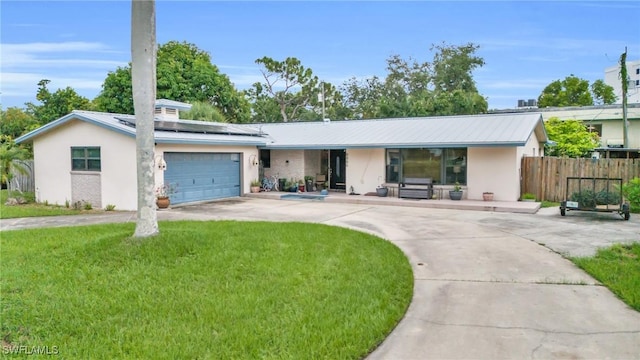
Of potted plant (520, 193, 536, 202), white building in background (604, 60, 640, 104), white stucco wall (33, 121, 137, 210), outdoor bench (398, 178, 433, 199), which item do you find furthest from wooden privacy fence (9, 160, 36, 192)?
white building in background (604, 60, 640, 104)

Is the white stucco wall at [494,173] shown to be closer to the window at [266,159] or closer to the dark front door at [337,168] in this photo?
the dark front door at [337,168]

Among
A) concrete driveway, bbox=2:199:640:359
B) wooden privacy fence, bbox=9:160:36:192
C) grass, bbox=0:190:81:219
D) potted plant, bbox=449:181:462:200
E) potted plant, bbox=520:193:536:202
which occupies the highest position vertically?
wooden privacy fence, bbox=9:160:36:192

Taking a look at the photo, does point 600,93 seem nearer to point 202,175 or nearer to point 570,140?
point 570,140

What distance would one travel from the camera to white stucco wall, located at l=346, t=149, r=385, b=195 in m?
17.7

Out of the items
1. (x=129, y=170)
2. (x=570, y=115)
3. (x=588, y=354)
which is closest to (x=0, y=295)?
(x=588, y=354)

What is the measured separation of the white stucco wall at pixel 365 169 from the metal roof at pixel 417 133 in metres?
0.61

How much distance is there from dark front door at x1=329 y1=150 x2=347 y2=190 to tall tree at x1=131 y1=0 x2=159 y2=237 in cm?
1359

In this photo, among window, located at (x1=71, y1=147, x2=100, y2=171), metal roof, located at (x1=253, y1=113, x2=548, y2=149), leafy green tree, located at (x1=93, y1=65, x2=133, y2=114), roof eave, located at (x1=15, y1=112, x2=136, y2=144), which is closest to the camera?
roof eave, located at (x1=15, y1=112, x2=136, y2=144)

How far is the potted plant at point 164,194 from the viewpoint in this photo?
1388cm

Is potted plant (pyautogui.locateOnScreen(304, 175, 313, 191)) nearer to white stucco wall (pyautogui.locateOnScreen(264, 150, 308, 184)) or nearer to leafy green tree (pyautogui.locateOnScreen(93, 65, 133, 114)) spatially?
white stucco wall (pyautogui.locateOnScreen(264, 150, 308, 184))

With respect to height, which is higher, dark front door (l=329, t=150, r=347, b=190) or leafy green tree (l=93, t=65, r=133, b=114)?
leafy green tree (l=93, t=65, r=133, b=114)

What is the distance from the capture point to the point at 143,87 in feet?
23.6

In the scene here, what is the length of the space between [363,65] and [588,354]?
37.7 m

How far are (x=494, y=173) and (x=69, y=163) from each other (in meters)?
15.1
